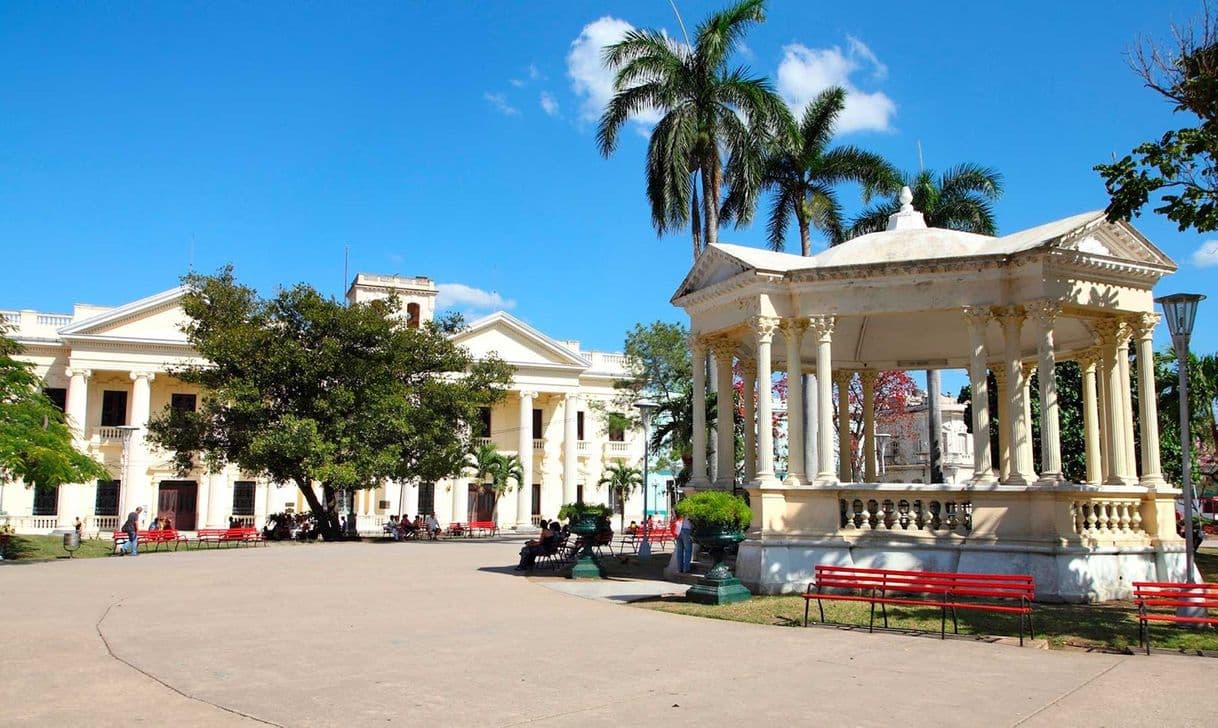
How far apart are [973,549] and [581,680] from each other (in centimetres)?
830

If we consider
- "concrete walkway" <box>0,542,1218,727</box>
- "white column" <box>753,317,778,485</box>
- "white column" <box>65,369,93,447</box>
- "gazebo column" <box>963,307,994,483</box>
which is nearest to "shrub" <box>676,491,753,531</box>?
"white column" <box>753,317,778,485</box>

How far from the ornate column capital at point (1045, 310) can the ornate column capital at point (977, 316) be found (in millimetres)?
659

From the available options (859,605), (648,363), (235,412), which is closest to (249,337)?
(235,412)

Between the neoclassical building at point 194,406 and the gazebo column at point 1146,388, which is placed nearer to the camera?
the gazebo column at point 1146,388

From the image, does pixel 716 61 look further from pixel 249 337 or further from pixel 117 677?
pixel 117 677

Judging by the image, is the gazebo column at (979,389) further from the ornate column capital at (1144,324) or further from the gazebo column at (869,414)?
the gazebo column at (869,414)

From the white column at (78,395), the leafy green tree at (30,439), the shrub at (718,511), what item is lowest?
the shrub at (718,511)

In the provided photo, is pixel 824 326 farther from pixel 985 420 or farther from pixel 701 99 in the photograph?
pixel 701 99

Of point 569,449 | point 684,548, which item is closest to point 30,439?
point 684,548

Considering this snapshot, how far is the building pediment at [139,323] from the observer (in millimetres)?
47188

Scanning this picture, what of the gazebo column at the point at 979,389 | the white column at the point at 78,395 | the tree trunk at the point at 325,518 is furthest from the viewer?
the white column at the point at 78,395

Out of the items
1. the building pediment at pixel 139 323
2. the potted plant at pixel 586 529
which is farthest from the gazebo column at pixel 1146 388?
the building pediment at pixel 139 323

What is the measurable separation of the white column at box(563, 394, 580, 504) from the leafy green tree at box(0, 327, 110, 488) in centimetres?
3208

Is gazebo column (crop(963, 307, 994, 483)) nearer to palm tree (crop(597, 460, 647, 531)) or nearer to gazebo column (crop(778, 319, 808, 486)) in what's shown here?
gazebo column (crop(778, 319, 808, 486))
